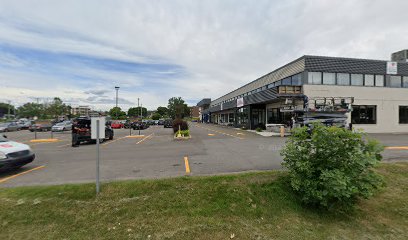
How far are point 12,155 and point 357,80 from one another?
28949mm

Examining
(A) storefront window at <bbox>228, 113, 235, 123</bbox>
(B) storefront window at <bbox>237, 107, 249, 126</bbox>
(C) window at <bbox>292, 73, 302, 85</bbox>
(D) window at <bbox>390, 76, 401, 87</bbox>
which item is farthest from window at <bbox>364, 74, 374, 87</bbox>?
(A) storefront window at <bbox>228, 113, 235, 123</bbox>

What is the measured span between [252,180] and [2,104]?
150 metres

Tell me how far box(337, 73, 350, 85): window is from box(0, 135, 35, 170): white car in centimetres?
2645

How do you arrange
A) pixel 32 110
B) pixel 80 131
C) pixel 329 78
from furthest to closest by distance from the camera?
pixel 32 110 < pixel 329 78 < pixel 80 131

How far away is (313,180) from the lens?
4.37m

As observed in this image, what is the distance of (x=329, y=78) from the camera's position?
2242 cm

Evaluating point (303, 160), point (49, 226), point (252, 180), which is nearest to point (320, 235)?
point (303, 160)

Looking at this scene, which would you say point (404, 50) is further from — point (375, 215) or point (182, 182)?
point (182, 182)

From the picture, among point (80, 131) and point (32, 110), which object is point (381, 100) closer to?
A: point (80, 131)

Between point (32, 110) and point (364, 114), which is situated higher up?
point (32, 110)

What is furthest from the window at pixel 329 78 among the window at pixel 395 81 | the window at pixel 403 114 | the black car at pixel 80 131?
the black car at pixel 80 131

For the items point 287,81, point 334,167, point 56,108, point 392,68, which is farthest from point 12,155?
point 56,108

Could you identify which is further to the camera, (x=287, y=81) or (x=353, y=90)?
(x=287, y=81)

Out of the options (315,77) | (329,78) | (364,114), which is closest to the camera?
(315,77)
